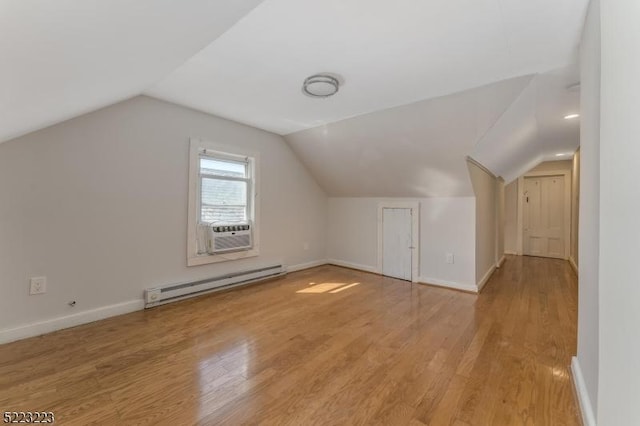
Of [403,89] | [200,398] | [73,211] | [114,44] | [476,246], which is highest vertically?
[403,89]

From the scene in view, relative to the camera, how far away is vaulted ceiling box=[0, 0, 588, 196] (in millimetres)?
1143

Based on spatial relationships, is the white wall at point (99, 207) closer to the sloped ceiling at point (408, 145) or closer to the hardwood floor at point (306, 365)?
the hardwood floor at point (306, 365)

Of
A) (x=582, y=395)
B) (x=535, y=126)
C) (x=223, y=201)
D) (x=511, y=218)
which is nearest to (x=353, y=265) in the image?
(x=223, y=201)

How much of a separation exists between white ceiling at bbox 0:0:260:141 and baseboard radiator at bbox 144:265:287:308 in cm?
180

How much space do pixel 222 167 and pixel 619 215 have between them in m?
3.54

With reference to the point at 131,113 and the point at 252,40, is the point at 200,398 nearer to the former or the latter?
the point at 252,40

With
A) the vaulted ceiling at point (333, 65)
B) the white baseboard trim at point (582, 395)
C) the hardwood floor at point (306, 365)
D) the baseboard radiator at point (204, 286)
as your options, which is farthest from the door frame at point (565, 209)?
the baseboard radiator at point (204, 286)

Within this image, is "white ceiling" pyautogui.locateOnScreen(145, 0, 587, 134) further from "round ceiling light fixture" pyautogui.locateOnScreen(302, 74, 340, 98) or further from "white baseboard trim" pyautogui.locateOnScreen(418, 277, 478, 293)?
"white baseboard trim" pyautogui.locateOnScreen(418, 277, 478, 293)

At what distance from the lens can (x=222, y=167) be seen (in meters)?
3.54

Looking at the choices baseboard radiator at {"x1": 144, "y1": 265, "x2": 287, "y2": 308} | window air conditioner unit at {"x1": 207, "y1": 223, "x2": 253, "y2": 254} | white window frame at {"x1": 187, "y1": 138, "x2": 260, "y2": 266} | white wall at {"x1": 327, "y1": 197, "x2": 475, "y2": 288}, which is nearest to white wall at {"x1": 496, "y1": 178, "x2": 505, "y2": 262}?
white wall at {"x1": 327, "y1": 197, "x2": 475, "y2": 288}

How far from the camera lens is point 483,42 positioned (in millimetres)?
1776

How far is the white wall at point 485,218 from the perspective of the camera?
3.66 metres

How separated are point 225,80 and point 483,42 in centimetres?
202

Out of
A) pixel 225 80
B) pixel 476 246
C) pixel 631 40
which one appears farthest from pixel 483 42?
pixel 476 246
